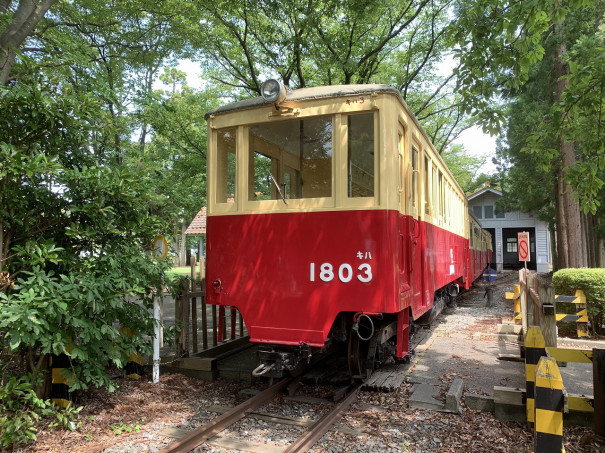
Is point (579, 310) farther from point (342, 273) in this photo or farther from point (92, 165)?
point (92, 165)

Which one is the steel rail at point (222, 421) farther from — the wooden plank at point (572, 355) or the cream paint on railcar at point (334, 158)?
the wooden plank at point (572, 355)

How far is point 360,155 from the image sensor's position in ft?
14.2

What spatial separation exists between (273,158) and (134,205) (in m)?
1.54

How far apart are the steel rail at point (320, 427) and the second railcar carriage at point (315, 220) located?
50 centimetres

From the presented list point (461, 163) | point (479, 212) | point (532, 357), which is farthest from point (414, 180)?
point (479, 212)

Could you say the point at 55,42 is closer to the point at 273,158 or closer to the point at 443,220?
the point at 273,158

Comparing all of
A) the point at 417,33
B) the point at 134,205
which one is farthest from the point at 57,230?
the point at 417,33

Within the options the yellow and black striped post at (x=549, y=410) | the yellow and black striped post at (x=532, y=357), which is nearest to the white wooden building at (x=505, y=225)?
the yellow and black striped post at (x=532, y=357)

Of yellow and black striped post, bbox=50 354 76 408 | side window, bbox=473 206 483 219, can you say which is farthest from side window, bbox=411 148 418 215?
side window, bbox=473 206 483 219

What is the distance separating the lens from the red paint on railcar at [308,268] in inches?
161

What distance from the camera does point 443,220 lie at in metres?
7.75

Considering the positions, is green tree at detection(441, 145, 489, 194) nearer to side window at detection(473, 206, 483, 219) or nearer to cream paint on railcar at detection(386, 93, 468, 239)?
side window at detection(473, 206, 483, 219)

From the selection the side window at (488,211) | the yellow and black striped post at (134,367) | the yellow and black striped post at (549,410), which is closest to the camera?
the yellow and black striped post at (549,410)

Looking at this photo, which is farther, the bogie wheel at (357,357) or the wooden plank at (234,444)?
the bogie wheel at (357,357)
